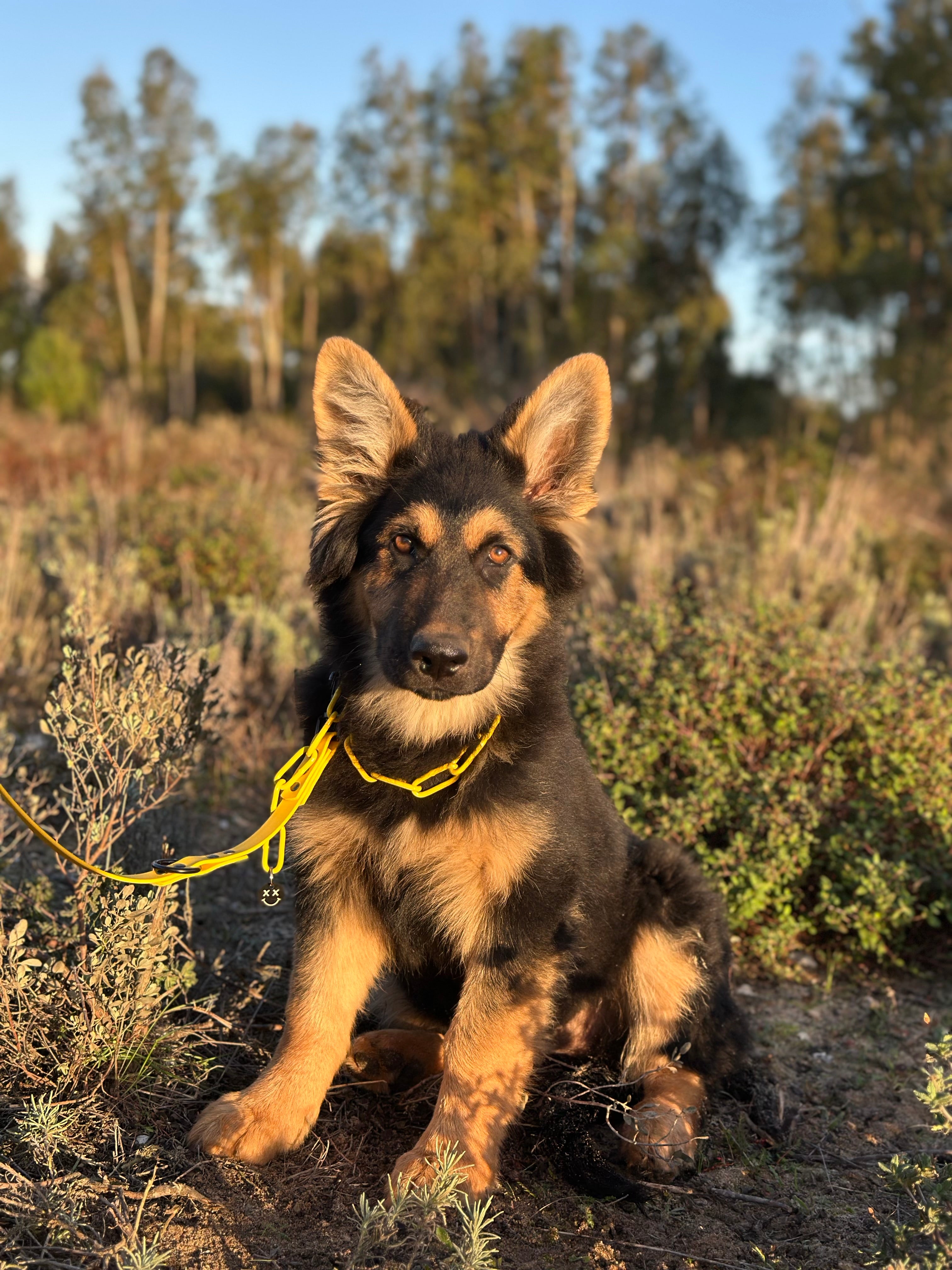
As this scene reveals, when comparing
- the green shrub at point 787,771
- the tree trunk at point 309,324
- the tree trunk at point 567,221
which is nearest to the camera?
the green shrub at point 787,771

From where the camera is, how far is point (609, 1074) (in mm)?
3672

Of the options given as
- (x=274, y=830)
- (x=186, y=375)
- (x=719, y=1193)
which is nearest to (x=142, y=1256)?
(x=274, y=830)

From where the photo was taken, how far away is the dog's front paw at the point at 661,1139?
324cm

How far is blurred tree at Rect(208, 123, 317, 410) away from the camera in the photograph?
39.9 meters

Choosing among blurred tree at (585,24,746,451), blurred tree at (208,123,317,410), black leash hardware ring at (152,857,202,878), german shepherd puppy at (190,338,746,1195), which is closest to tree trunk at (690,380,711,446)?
blurred tree at (585,24,746,451)

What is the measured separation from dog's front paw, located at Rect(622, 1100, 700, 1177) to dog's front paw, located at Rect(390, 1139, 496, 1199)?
525 millimetres

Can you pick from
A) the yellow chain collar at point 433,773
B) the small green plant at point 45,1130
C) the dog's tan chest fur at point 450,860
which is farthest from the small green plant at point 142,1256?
the yellow chain collar at point 433,773

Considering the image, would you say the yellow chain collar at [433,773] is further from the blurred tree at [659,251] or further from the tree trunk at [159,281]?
the tree trunk at [159,281]

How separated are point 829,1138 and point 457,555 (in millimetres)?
2389

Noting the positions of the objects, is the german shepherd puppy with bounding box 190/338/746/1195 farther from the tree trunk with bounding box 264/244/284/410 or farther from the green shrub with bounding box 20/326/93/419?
the tree trunk with bounding box 264/244/284/410

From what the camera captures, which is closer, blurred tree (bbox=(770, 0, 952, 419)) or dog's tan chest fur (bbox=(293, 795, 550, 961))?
dog's tan chest fur (bbox=(293, 795, 550, 961))

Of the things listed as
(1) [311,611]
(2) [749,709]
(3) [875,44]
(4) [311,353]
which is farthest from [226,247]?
(2) [749,709]

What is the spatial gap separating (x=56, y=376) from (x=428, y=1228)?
3535 centimetres

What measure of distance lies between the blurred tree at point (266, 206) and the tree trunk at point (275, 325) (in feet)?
0.14
